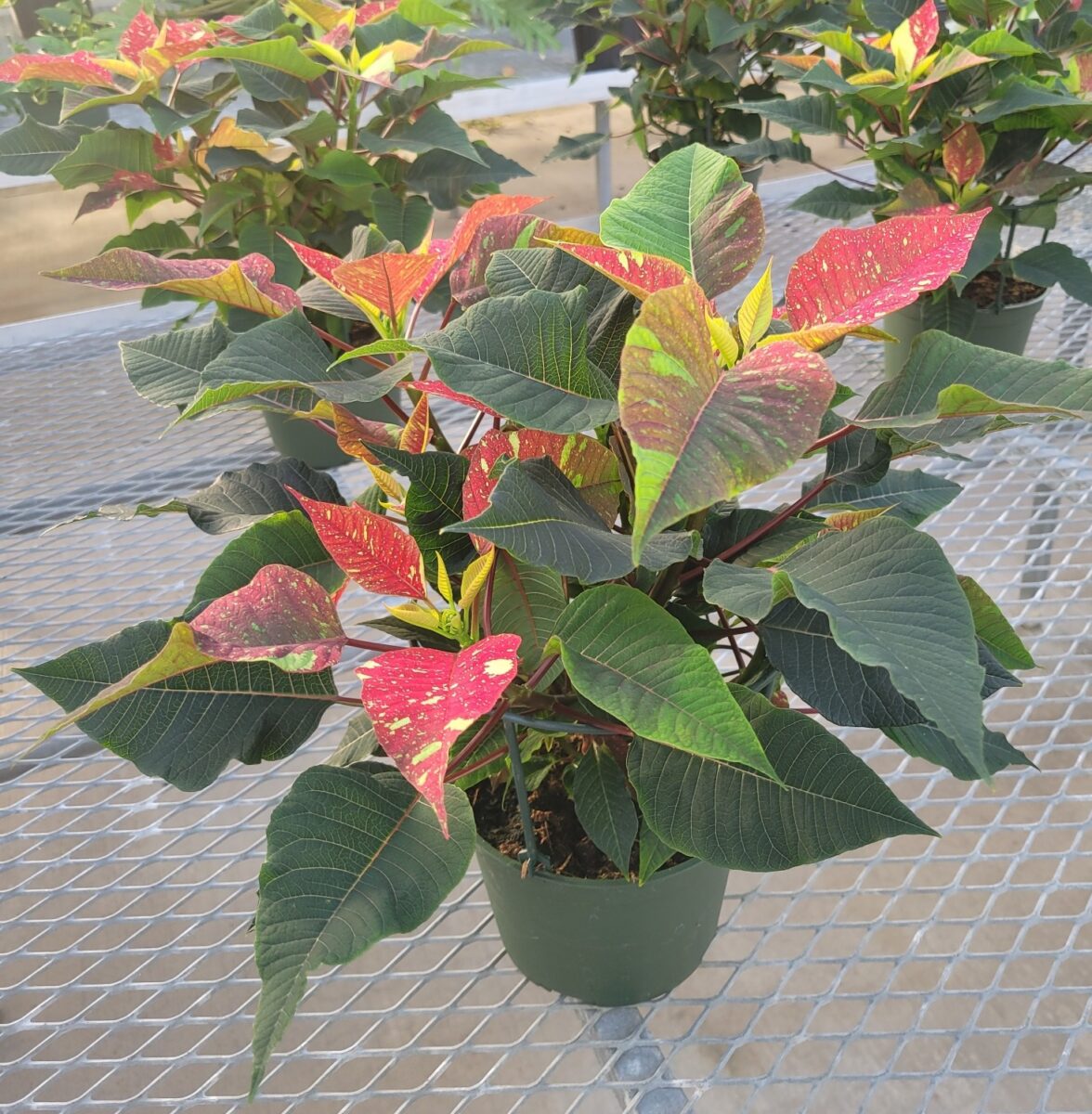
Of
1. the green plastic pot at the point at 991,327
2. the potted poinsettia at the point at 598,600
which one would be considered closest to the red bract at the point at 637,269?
the potted poinsettia at the point at 598,600

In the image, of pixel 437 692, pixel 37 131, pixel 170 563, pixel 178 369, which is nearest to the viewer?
pixel 437 692

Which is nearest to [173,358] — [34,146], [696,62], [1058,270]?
[34,146]

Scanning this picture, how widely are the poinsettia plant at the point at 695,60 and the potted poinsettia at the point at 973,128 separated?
22 centimetres

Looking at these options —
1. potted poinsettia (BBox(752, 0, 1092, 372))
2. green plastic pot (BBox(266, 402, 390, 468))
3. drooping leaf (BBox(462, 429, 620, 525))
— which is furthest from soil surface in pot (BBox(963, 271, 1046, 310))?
drooping leaf (BBox(462, 429, 620, 525))

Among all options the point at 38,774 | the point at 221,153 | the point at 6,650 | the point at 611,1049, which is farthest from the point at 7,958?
the point at 221,153

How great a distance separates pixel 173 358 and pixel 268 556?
0.11 meters

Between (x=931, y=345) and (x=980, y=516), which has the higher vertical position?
(x=931, y=345)

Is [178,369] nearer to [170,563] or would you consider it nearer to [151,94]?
[170,563]

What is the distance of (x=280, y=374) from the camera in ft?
1.46

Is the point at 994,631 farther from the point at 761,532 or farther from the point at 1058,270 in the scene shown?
the point at 1058,270

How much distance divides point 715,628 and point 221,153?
76cm

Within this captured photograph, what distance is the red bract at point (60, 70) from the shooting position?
952 mm

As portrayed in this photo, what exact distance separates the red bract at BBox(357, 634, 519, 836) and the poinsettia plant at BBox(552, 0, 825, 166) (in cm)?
101

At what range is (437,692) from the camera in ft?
1.29
